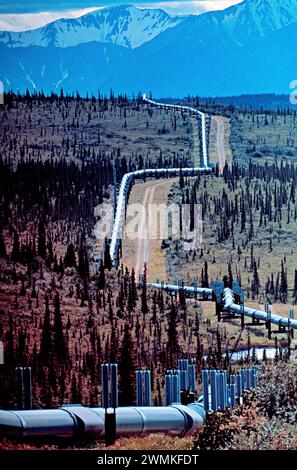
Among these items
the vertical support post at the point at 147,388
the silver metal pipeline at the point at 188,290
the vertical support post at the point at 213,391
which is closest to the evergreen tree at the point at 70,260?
the silver metal pipeline at the point at 188,290

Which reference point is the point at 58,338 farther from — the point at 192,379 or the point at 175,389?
the point at 175,389

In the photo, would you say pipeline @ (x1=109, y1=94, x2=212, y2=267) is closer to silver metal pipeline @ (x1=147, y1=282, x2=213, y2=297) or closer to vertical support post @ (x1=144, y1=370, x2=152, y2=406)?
silver metal pipeline @ (x1=147, y1=282, x2=213, y2=297)

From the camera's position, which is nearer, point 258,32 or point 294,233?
point 294,233

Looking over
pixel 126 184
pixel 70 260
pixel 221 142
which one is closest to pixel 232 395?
pixel 70 260

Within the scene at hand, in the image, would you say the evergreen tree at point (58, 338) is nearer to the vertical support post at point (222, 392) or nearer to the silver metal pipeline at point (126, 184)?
the vertical support post at point (222, 392)

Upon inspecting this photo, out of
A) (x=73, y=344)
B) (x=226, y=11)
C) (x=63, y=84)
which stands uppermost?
(x=226, y=11)

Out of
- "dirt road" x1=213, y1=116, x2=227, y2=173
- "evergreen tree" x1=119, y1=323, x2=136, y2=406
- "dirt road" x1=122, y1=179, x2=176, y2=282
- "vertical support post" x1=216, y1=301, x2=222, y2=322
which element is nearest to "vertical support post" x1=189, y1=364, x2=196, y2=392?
"evergreen tree" x1=119, y1=323, x2=136, y2=406
